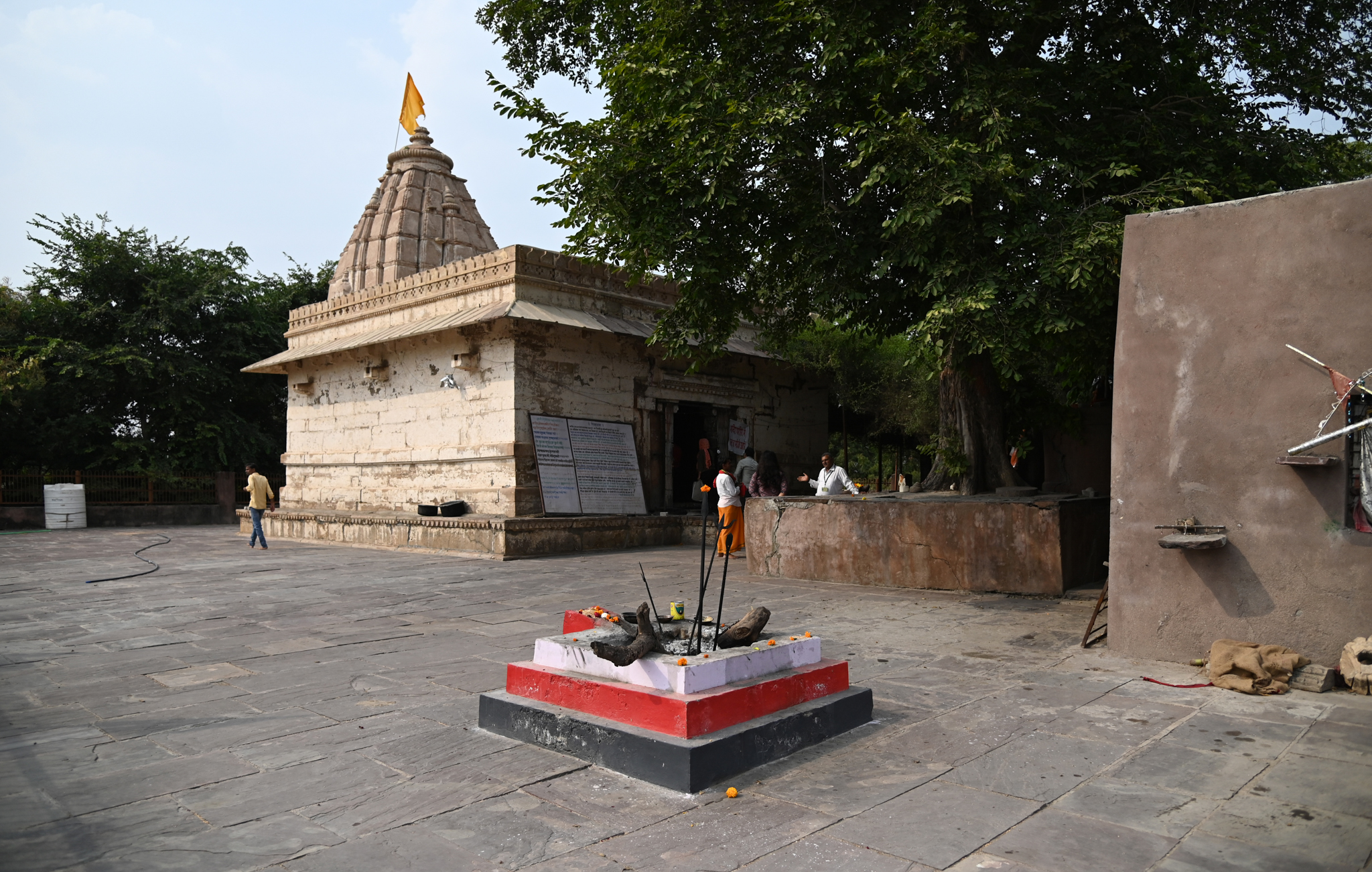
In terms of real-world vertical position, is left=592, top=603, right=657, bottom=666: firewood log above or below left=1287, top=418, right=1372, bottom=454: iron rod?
below

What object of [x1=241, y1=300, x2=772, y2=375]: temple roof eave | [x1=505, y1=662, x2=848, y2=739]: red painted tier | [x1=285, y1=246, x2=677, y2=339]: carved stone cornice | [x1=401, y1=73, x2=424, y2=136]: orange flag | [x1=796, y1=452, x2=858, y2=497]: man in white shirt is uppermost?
[x1=401, y1=73, x2=424, y2=136]: orange flag

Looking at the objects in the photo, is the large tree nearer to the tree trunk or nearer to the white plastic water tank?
the tree trunk

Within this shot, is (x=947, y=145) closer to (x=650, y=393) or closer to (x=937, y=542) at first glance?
(x=937, y=542)

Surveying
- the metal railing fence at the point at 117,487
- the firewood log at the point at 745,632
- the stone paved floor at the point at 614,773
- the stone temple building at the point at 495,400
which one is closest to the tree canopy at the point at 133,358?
the metal railing fence at the point at 117,487

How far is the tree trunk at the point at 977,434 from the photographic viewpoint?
10648mm

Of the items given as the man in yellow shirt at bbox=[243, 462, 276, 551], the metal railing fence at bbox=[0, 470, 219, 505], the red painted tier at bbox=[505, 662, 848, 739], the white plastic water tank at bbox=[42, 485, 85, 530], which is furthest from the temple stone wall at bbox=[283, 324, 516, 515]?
the red painted tier at bbox=[505, 662, 848, 739]

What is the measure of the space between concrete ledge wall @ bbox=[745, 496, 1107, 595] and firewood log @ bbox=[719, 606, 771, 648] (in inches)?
192

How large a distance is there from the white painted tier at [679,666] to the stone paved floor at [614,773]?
1.43ft

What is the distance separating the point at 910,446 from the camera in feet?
74.9

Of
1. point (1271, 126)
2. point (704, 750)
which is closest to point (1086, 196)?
point (1271, 126)

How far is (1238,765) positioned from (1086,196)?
6371mm

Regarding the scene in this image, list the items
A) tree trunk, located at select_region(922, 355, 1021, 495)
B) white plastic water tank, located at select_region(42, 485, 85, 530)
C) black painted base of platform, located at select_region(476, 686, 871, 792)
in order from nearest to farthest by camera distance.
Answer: black painted base of platform, located at select_region(476, 686, 871, 792)
tree trunk, located at select_region(922, 355, 1021, 495)
white plastic water tank, located at select_region(42, 485, 85, 530)

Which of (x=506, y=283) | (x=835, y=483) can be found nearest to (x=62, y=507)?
(x=506, y=283)

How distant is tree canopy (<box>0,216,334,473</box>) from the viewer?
2312 cm
